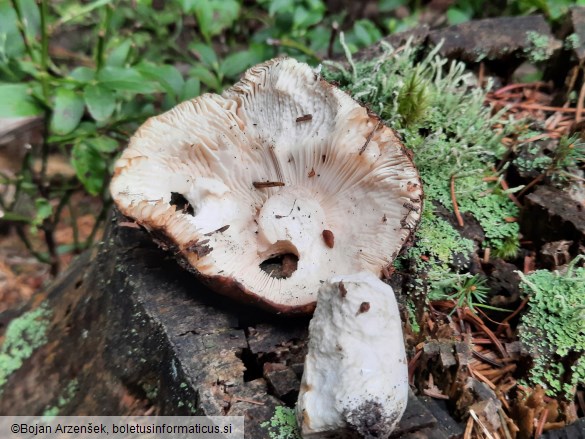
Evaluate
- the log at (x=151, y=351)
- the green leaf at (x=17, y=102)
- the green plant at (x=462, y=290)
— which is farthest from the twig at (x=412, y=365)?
the green leaf at (x=17, y=102)

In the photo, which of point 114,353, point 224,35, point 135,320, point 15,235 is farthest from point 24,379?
point 224,35

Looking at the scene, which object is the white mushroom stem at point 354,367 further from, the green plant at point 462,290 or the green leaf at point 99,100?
the green leaf at point 99,100

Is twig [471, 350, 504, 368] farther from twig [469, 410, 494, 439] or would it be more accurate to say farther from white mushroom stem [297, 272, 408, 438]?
white mushroom stem [297, 272, 408, 438]

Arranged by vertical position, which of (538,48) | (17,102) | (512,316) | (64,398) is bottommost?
(64,398)

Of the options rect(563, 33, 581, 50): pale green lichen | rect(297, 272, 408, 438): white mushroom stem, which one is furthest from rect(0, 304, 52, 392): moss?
rect(563, 33, 581, 50): pale green lichen

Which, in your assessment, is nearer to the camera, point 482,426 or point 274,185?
point 482,426

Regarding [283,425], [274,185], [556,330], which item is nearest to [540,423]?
[556,330]

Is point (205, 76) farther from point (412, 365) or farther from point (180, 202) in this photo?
Result: point (412, 365)
